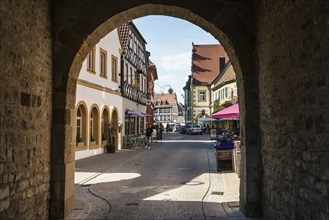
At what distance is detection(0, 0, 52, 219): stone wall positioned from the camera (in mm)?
4844

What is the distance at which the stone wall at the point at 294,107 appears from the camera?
13.4 ft

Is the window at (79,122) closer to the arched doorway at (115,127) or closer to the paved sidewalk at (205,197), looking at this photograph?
the paved sidewalk at (205,197)

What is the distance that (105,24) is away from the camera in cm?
739

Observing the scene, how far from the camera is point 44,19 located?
6.52m

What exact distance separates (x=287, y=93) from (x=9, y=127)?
12.1 feet

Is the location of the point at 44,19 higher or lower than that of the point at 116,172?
higher

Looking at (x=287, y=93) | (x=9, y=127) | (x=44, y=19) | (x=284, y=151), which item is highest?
(x=44, y=19)

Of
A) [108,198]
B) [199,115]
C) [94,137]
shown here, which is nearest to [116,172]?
[108,198]

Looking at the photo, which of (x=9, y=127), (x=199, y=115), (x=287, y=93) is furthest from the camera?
(x=199, y=115)

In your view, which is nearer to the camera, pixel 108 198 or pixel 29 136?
pixel 29 136

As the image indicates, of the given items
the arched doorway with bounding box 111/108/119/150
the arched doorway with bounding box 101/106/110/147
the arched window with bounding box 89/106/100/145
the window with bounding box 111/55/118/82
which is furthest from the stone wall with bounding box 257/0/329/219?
the window with bounding box 111/55/118/82

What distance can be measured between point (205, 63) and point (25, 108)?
208ft

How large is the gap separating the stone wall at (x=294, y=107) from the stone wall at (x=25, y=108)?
3.57m

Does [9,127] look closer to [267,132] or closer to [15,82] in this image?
[15,82]
